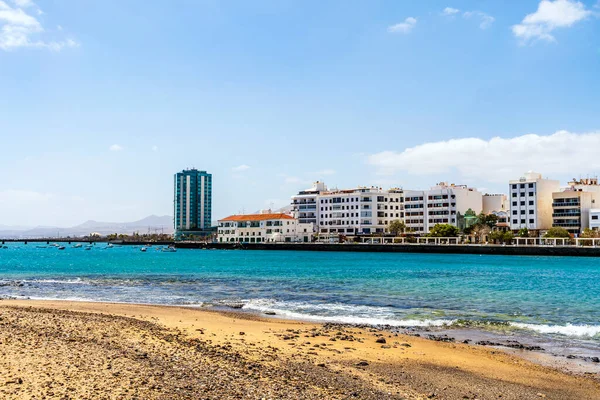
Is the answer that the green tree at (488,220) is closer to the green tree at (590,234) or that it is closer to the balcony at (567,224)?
the balcony at (567,224)

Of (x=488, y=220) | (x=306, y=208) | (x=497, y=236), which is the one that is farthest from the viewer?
A: (x=306, y=208)

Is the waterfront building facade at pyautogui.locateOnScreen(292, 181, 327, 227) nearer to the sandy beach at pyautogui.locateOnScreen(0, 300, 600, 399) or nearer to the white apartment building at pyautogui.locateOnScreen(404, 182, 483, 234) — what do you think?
the white apartment building at pyautogui.locateOnScreen(404, 182, 483, 234)

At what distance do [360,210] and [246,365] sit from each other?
5931 inches

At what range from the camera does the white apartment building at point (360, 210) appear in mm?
162750

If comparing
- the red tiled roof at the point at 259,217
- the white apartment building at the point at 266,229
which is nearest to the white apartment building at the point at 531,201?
the white apartment building at the point at 266,229

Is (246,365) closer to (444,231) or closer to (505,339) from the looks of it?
(505,339)

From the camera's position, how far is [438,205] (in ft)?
499

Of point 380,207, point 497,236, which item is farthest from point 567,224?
point 380,207

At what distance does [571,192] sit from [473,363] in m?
132

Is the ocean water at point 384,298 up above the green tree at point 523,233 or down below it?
below

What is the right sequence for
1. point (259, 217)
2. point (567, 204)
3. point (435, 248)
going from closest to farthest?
1. point (435, 248)
2. point (567, 204)
3. point (259, 217)

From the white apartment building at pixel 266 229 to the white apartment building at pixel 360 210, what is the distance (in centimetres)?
699

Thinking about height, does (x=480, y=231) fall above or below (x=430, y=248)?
above

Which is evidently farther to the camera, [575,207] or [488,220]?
[488,220]
